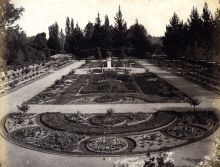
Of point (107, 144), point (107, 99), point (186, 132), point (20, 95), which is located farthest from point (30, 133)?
point (20, 95)

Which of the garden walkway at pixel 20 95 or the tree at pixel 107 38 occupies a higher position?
the tree at pixel 107 38

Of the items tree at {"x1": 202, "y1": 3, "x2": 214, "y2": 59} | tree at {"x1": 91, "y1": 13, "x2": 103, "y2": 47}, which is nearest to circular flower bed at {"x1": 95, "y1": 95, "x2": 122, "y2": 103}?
tree at {"x1": 202, "y1": 3, "x2": 214, "y2": 59}

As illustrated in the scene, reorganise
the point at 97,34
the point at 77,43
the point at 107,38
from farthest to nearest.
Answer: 1. the point at 77,43
2. the point at 97,34
3. the point at 107,38

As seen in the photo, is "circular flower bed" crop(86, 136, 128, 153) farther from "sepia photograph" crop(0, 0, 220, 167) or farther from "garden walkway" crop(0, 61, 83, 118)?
"garden walkway" crop(0, 61, 83, 118)

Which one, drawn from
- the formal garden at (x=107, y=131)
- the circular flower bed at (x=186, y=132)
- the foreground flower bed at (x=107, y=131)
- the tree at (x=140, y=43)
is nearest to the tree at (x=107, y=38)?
the tree at (x=140, y=43)

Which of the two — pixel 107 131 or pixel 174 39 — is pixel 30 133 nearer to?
pixel 107 131

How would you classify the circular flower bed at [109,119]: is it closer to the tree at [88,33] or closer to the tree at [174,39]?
the tree at [174,39]

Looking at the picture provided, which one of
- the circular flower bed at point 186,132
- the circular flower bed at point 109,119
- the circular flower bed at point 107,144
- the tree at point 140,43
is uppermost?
the tree at point 140,43
